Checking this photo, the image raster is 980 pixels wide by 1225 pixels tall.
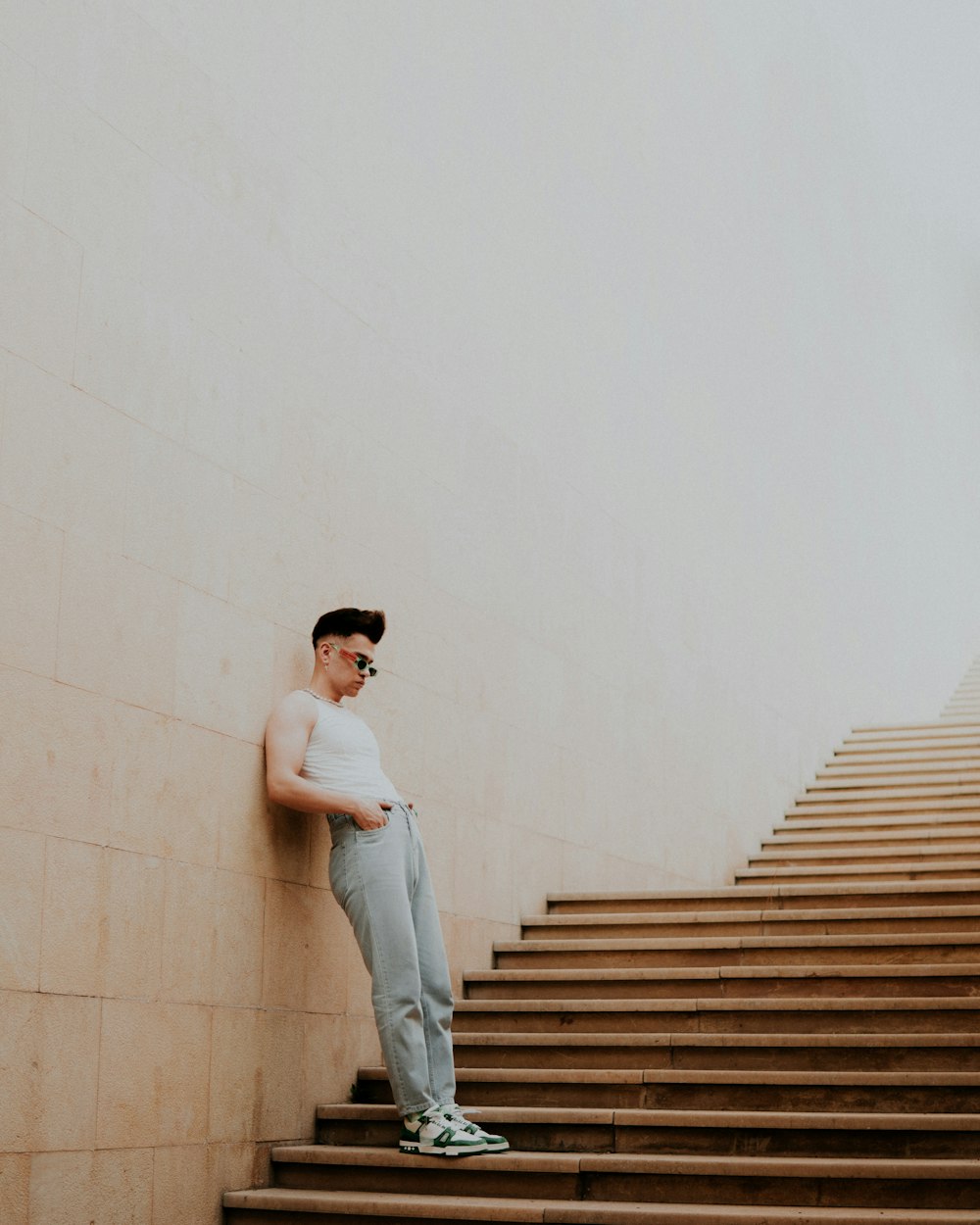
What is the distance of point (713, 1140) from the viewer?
14.9 ft

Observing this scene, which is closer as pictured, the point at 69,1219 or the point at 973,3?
the point at 69,1219

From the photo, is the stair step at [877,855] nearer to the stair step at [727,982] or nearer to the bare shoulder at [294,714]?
the stair step at [727,982]

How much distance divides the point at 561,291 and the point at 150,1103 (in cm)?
505

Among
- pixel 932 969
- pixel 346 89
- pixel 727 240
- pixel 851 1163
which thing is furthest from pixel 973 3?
pixel 851 1163

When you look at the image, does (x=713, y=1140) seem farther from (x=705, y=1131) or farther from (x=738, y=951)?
(x=738, y=951)

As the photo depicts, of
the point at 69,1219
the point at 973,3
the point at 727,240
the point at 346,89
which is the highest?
the point at 973,3

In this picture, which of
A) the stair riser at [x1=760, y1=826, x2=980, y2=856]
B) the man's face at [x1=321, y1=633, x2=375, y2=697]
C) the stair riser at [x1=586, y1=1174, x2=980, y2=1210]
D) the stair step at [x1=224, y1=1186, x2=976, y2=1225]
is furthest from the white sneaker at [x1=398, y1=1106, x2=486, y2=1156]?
the stair riser at [x1=760, y1=826, x2=980, y2=856]

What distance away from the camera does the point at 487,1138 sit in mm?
4512

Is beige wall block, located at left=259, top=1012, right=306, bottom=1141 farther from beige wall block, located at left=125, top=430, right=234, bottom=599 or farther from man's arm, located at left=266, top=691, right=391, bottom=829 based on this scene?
beige wall block, located at left=125, top=430, right=234, bottom=599

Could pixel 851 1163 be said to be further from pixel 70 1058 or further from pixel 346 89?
pixel 346 89

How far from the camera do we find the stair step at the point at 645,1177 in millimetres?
4043

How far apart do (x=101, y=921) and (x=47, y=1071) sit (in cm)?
42

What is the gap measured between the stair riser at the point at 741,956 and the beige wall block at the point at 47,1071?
8.62 feet

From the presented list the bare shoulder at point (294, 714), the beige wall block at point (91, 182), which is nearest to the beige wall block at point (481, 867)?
the bare shoulder at point (294, 714)
